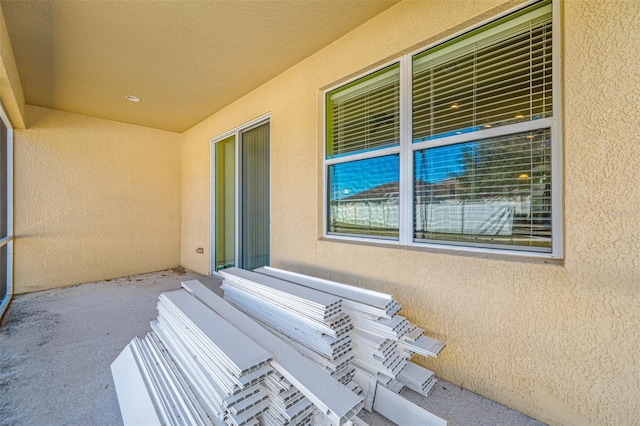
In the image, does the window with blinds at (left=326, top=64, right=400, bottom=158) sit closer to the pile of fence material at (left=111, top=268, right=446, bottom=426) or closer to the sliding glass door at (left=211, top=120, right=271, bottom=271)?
the sliding glass door at (left=211, top=120, right=271, bottom=271)

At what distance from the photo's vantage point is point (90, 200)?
14.5 ft

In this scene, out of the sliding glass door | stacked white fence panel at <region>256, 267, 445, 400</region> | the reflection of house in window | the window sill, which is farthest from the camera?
the sliding glass door

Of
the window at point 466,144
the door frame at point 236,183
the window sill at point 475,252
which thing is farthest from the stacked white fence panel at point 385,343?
the door frame at point 236,183

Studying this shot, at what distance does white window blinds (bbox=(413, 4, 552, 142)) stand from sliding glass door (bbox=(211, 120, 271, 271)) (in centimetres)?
210

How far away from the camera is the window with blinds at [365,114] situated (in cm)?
222

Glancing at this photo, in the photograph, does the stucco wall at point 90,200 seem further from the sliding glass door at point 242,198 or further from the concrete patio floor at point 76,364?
the sliding glass door at point 242,198

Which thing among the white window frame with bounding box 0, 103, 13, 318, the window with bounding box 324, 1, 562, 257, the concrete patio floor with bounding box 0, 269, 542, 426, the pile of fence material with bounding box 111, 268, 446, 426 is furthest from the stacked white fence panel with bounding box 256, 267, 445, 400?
the white window frame with bounding box 0, 103, 13, 318

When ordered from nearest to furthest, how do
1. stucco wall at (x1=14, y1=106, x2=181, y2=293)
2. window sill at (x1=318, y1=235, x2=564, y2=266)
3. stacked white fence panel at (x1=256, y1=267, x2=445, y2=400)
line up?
window sill at (x1=318, y1=235, x2=564, y2=266), stacked white fence panel at (x1=256, y1=267, x2=445, y2=400), stucco wall at (x1=14, y1=106, x2=181, y2=293)

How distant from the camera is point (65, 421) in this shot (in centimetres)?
152

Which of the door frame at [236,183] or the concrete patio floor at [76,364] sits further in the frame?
the door frame at [236,183]

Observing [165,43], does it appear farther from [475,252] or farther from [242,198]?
[475,252]

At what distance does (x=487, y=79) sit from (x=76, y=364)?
367 cm

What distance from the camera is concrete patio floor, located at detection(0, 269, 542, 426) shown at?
1.55m

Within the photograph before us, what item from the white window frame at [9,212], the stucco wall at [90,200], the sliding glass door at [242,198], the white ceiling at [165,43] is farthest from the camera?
the stucco wall at [90,200]
